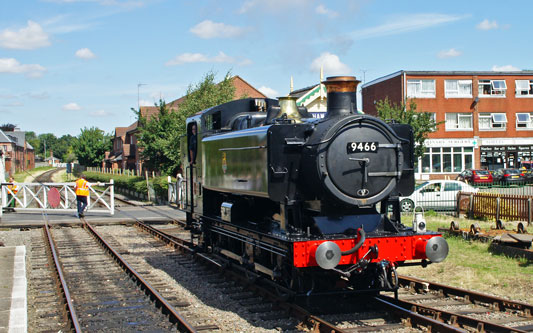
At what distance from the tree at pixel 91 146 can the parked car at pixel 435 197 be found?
52.0 meters

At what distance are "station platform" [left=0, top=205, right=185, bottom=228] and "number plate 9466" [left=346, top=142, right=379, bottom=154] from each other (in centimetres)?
1379

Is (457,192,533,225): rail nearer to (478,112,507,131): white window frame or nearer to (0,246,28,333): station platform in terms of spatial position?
(0,246,28,333): station platform

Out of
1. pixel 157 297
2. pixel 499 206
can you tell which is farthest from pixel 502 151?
pixel 157 297

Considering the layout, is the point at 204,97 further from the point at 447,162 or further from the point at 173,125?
the point at 447,162

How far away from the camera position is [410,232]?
24.1 ft

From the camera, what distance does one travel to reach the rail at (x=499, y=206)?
54.5 ft

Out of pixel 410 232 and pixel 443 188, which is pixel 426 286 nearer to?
pixel 410 232

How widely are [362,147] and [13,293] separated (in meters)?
5.65

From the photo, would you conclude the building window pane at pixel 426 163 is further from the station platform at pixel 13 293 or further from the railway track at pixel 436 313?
the railway track at pixel 436 313

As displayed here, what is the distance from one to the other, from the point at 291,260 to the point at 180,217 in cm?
1479

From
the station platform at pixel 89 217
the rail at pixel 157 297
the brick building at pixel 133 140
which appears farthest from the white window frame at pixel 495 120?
the rail at pixel 157 297

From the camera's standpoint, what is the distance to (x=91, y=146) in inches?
2623

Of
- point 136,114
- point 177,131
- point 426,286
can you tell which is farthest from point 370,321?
point 136,114

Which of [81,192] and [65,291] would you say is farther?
[81,192]
